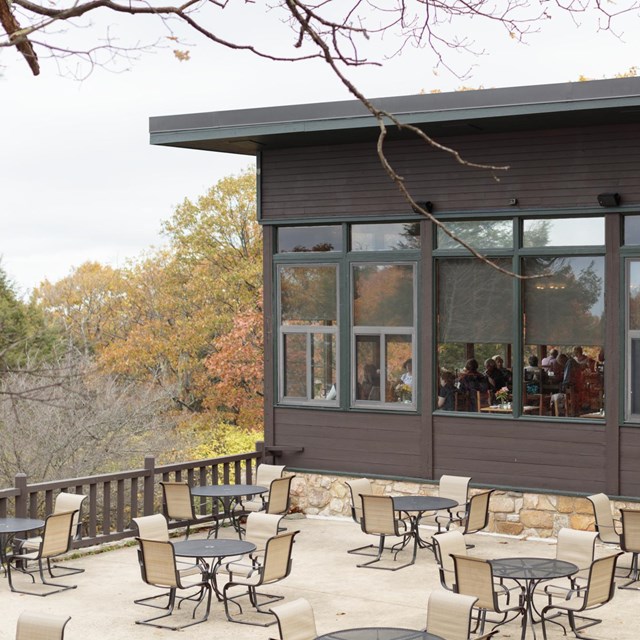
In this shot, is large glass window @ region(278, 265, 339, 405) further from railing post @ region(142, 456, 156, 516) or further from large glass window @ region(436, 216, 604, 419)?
railing post @ region(142, 456, 156, 516)

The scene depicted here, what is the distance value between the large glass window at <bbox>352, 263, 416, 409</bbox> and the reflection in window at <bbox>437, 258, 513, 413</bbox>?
46 cm

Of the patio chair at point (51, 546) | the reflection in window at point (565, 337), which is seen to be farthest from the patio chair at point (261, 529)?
the reflection in window at point (565, 337)

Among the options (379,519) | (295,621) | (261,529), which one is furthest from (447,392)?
(295,621)

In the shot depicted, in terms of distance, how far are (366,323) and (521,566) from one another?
5998 mm

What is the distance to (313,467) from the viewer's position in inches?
622

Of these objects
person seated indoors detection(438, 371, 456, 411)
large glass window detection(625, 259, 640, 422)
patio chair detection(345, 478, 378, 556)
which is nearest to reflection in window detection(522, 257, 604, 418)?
large glass window detection(625, 259, 640, 422)

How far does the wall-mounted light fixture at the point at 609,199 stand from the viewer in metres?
13.5

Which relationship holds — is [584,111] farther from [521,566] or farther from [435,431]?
[521,566]

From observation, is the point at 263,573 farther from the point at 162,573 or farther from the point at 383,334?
the point at 383,334

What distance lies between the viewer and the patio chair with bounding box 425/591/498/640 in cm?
774

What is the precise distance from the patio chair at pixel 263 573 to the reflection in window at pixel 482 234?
5304mm

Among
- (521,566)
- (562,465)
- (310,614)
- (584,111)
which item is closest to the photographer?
(310,614)

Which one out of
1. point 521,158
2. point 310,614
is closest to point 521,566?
point 310,614

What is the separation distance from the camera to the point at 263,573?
1020 centimetres
